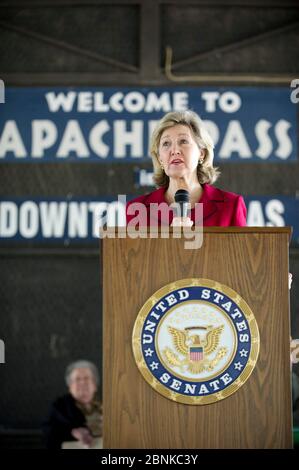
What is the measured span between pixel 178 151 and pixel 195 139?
73 mm

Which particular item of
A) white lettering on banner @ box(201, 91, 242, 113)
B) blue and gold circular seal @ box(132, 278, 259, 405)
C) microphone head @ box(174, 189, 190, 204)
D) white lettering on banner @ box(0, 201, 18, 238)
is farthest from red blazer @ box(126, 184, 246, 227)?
white lettering on banner @ box(201, 91, 242, 113)

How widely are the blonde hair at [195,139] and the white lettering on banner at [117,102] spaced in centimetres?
426

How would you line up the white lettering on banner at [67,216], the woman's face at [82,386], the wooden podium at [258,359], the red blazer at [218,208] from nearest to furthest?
the wooden podium at [258,359]
the red blazer at [218,208]
the woman's face at [82,386]
the white lettering on banner at [67,216]

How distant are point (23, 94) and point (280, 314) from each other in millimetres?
5359

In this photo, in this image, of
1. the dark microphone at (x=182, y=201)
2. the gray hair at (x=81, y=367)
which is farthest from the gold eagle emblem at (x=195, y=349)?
the gray hair at (x=81, y=367)

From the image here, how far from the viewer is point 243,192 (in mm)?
7234

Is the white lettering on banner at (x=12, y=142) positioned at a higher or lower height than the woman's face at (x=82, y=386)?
higher

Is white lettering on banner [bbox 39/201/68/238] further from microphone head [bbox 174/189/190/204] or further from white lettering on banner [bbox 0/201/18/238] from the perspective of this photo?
microphone head [bbox 174/189/190/204]

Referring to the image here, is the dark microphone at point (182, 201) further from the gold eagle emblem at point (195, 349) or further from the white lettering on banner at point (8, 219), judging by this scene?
the white lettering on banner at point (8, 219)

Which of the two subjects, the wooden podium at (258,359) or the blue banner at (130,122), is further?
the blue banner at (130,122)

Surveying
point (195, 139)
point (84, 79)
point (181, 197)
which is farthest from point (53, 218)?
point (181, 197)

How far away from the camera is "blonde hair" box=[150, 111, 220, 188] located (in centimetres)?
301

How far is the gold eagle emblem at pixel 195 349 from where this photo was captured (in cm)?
231
